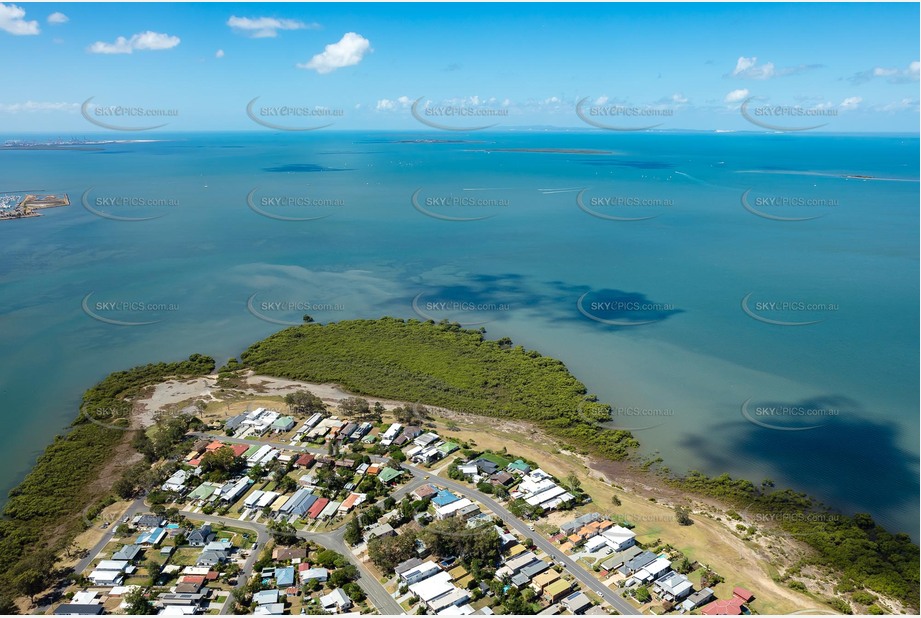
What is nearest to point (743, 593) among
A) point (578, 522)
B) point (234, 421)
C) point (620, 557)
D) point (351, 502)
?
point (620, 557)

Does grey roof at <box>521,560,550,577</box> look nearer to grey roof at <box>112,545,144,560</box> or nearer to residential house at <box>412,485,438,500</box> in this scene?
residential house at <box>412,485,438,500</box>

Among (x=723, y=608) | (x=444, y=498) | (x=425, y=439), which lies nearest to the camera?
(x=723, y=608)

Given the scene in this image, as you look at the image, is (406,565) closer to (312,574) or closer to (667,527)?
(312,574)

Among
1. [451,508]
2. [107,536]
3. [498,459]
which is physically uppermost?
[498,459]

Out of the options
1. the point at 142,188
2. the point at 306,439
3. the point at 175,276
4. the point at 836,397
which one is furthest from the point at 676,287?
the point at 142,188

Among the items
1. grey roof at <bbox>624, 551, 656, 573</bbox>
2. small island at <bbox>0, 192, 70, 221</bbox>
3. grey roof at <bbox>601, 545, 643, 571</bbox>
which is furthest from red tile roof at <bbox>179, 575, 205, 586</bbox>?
small island at <bbox>0, 192, 70, 221</bbox>

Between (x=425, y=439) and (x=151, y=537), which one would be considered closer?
(x=151, y=537)

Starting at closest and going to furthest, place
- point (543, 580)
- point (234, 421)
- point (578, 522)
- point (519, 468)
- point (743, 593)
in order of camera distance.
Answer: point (743, 593) → point (543, 580) → point (578, 522) → point (519, 468) → point (234, 421)
